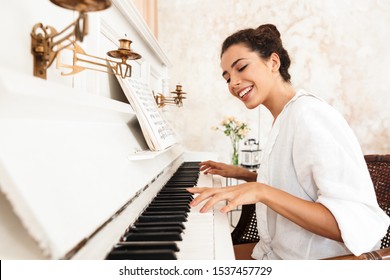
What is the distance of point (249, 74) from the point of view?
1.16 metres

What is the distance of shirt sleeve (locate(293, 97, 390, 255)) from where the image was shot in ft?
2.58

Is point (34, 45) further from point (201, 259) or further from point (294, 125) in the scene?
point (294, 125)

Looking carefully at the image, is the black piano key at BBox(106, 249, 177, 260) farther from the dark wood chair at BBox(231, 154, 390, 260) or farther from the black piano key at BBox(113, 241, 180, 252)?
the dark wood chair at BBox(231, 154, 390, 260)

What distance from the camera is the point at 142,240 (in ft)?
2.10

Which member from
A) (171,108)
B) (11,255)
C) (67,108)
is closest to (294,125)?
(67,108)

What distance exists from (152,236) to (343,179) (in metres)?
0.51

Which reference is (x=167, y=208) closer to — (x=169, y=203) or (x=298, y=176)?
(x=169, y=203)

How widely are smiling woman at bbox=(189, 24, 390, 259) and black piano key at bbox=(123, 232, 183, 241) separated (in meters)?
0.13

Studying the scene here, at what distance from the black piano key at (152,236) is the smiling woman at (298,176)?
0.13m

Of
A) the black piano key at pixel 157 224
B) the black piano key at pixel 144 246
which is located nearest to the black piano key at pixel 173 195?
the black piano key at pixel 157 224

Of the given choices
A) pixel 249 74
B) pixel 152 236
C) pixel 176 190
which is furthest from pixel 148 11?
pixel 152 236

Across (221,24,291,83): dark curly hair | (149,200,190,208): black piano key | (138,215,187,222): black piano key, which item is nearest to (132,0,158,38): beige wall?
(221,24,291,83): dark curly hair

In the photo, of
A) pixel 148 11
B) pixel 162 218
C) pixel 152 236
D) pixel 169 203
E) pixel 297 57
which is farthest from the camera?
pixel 297 57
